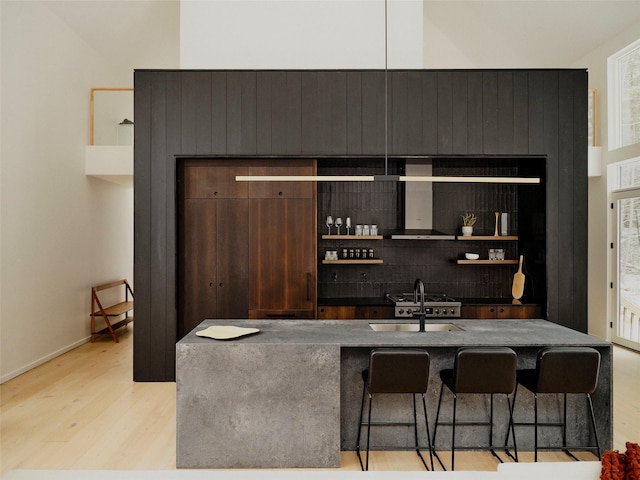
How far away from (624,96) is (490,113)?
300cm

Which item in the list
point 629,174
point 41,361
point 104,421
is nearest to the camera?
point 104,421

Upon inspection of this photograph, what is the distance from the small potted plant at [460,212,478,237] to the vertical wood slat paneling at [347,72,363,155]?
5.39 ft

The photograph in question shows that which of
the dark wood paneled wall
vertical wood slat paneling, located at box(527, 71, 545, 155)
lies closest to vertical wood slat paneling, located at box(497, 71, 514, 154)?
the dark wood paneled wall

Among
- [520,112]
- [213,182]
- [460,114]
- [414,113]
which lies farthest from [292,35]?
[520,112]

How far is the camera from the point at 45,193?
6.06 metres

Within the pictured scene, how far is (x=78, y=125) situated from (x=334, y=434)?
578cm

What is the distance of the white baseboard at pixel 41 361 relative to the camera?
5305 mm

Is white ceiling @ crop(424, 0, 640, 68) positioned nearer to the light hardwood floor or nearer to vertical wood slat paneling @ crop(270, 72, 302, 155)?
vertical wood slat paneling @ crop(270, 72, 302, 155)

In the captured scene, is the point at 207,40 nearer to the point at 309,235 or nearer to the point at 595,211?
the point at 309,235

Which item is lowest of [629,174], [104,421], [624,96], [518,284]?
[104,421]

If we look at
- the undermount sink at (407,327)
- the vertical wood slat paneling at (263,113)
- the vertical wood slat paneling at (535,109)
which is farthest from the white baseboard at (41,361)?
the vertical wood slat paneling at (535,109)

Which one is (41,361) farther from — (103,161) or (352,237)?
(352,237)

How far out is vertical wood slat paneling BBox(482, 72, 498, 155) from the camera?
17.0 ft

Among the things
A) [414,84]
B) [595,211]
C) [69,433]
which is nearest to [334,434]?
[69,433]
